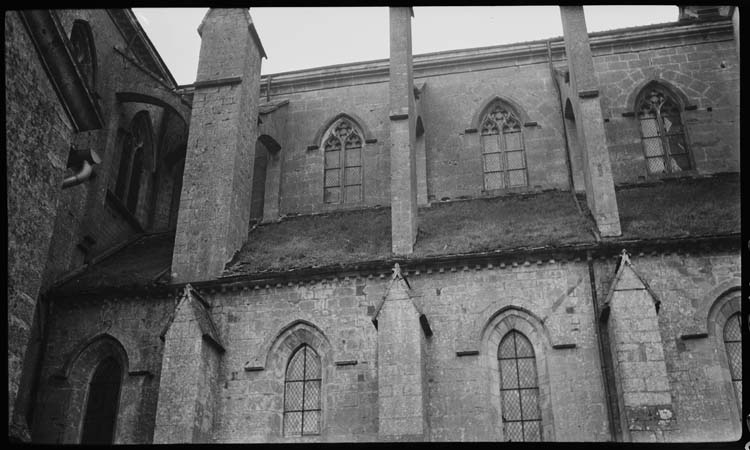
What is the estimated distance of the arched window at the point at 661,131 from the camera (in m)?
18.7

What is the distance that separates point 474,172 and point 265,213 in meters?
5.41

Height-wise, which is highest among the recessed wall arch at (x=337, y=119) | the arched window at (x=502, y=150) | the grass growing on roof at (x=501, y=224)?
the recessed wall arch at (x=337, y=119)

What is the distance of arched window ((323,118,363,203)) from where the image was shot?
20031 millimetres

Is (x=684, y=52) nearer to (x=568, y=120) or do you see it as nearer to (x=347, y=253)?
(x=568, y=120)

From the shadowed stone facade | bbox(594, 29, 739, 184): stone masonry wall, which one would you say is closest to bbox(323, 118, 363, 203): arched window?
the shadowed stone facade

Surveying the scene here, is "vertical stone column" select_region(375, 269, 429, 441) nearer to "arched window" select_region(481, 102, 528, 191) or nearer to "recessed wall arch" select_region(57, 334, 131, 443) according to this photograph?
"recessed wall arch" select_region(57, 334, 131, 443)

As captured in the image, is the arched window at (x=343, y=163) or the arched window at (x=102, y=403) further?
the arched window at (x=343, y=163)

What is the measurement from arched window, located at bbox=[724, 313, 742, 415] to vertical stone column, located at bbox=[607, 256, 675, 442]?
161 cm

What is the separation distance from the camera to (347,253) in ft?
52.6

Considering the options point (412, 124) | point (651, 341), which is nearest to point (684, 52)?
point (412, 124)

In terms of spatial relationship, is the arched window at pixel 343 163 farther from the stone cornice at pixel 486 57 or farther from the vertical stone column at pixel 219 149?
the vertical stone column at pixel 219 149

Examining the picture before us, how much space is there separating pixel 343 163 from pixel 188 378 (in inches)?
321

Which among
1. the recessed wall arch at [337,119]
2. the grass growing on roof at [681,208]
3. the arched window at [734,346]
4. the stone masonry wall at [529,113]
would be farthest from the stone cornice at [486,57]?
the arched window at [734,346]

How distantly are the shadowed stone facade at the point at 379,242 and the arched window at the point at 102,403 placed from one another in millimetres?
48
